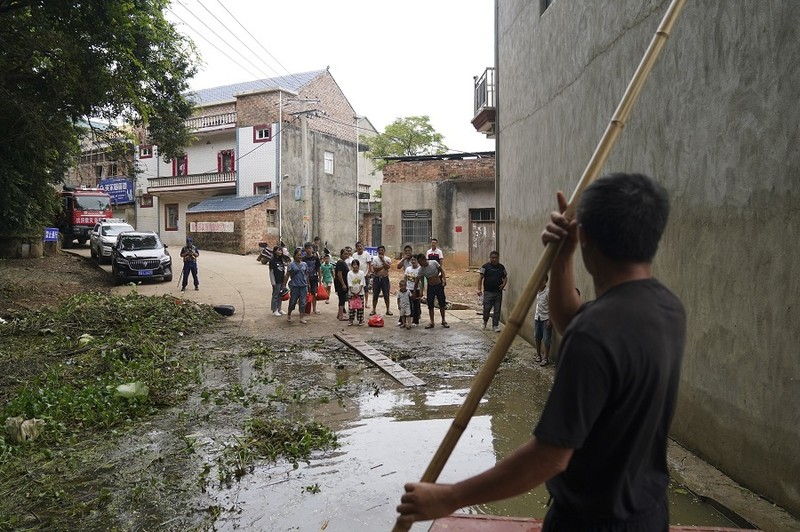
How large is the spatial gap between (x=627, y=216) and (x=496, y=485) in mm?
861

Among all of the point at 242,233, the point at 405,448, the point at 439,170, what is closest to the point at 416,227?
the point at 439,170

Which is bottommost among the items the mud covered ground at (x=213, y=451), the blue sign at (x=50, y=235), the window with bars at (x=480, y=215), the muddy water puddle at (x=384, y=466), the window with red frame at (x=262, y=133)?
the muddy water puddle at (x=384, y=466)

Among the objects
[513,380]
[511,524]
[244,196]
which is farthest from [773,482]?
[244,196]

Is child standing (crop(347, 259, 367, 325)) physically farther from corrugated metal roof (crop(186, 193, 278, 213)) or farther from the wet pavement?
corrugated metal roof (crop(186, 193, 278, 213))

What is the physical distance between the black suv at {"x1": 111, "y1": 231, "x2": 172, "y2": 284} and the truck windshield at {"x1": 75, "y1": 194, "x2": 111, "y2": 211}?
1031cm

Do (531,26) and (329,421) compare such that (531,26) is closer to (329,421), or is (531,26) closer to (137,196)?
(329,421)

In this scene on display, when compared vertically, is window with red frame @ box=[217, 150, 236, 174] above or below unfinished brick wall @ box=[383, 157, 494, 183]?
above

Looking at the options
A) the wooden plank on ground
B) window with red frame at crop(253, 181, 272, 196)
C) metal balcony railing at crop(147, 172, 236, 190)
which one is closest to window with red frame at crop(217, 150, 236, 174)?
metal balcony railing at crop(147, 172, 236, 190)

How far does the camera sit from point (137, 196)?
40.3 metres

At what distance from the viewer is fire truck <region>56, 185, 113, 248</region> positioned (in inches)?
1073

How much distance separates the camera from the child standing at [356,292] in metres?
12.4

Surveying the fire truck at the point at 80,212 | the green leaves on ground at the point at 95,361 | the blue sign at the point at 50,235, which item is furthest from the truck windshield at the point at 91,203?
the green leaves on ground at the point at 95,361

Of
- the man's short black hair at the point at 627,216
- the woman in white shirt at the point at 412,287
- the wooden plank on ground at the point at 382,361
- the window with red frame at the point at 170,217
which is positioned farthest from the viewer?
the window with red frame at the point at 170,217

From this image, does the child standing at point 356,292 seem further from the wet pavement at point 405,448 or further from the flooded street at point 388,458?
the flooded street at point 388,458
